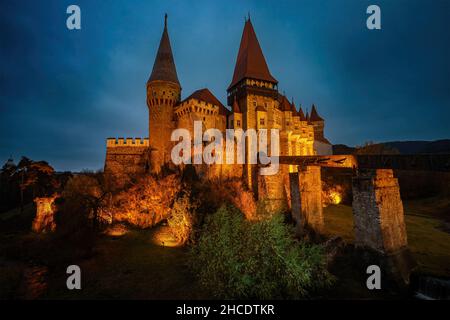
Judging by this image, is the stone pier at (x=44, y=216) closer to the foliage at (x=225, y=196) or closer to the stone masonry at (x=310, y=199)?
the foliage at (x=225, y=196)

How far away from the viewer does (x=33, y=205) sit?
1244 inches

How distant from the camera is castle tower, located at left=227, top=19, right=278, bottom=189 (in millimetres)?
31828

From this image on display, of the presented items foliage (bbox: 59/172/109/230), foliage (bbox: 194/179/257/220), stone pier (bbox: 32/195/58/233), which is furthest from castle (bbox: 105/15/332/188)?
stone pier (bbox: 32/195/58/233)

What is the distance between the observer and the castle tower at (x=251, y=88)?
31.8m

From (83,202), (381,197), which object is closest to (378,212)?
(381,197)

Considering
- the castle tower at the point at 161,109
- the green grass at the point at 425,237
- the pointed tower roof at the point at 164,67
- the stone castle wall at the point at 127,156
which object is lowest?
the green grass at the point at 425,237

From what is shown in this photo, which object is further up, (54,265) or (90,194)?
(90,194)

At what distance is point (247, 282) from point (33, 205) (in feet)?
123

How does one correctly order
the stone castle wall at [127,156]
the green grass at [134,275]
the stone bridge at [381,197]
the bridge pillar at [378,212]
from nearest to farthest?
the green grass at [134,275]
the stone bridge at [381,197]
the bridge pillar at [378,212]
the stone castle wall at [127,156]

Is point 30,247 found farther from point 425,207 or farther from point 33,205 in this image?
point 425,207

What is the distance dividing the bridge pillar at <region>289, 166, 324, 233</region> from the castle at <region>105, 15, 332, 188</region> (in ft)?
28.3

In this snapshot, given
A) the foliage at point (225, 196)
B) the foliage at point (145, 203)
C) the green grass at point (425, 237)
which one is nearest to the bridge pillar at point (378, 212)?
the green grass at point (425, 237)
